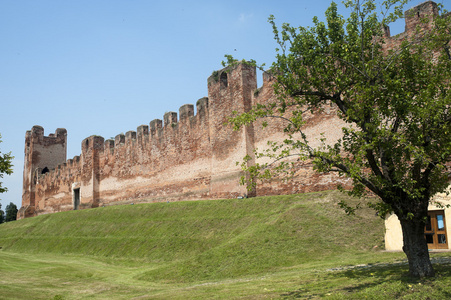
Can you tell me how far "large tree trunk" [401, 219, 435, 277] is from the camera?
7145 mm

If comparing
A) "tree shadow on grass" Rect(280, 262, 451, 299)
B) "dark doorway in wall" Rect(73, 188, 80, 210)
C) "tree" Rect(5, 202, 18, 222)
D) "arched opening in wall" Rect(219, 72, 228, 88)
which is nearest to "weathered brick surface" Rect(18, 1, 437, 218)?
"arched opening in wall" Rect(219, 72, 228, 88)

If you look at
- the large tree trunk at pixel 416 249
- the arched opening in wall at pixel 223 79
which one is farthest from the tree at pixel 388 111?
the arched opening in wall at pixel 223 79

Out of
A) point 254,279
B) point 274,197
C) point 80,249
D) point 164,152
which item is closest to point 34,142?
point 164,152

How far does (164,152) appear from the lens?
2778 cm

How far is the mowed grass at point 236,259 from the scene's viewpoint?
7.84 m

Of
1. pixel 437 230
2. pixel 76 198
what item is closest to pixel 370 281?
pixel 437 230

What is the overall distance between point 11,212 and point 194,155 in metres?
40.3

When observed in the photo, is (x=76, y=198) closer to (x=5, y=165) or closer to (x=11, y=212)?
(x=11, y=212)

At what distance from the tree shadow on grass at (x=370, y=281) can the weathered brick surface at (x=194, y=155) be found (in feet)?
19.2

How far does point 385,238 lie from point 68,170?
114 feet

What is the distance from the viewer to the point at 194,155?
2464 centimetres

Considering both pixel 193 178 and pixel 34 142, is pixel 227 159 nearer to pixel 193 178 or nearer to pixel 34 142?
pixel 193 178

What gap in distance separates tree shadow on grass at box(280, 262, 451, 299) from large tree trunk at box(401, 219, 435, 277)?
153mm

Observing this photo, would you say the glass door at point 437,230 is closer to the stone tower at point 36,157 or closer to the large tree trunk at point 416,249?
the large tree trunk at point 416,249
